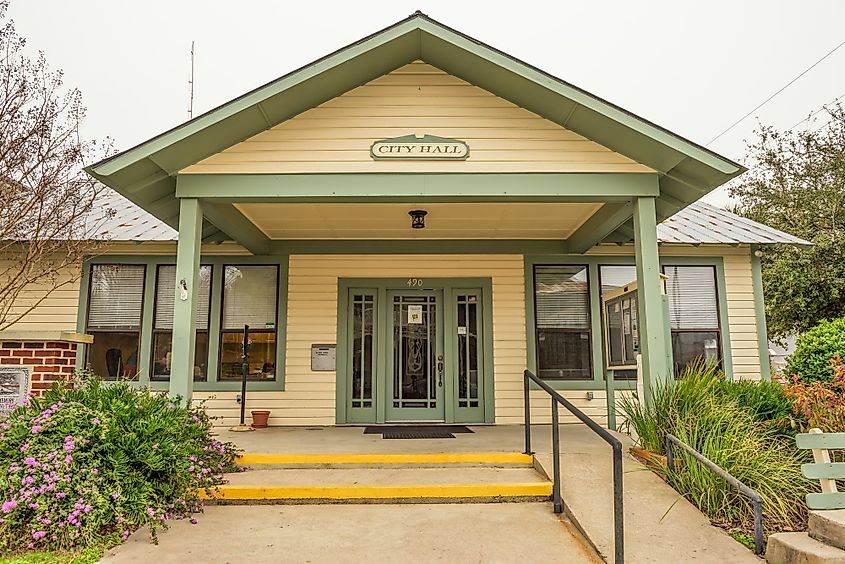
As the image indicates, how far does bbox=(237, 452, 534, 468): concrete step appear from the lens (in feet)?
Answer: 17.5

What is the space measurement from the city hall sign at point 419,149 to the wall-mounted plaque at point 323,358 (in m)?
3.46

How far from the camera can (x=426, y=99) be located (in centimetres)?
602

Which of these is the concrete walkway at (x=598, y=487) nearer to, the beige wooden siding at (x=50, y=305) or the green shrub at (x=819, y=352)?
the green shrub at (x=819, y=352)

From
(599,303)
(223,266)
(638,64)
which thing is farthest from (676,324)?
(638,64)

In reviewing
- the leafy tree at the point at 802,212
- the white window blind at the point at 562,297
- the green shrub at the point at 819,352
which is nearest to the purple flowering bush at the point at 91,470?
the white window blind at the point at 562,297

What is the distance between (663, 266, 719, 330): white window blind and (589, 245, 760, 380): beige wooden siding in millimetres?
206

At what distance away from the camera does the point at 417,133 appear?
5902 millimetres

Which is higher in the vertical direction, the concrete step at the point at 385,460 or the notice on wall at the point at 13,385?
the notice on wall at the point at 13,385

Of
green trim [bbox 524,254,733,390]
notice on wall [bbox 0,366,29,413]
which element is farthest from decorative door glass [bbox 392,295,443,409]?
notice on wall [bbox 0,366,29,413]

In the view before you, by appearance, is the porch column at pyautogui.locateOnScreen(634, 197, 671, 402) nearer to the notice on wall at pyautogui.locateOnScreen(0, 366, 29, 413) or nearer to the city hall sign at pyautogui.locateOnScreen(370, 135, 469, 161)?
the city hall sign at pyautogui.locateOnScreen(370, 135, 469, 161)

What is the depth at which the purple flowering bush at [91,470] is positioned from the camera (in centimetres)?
374

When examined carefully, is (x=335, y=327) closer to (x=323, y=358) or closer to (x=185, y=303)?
(x=323, y=358)

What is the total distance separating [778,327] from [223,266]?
46.7 feet

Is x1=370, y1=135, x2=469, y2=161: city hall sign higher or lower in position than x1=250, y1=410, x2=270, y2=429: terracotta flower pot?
higher
